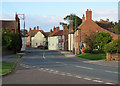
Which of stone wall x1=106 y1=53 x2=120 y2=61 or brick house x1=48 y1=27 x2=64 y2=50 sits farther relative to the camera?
brick house x1=48 y1=27 x2=64 y2=50

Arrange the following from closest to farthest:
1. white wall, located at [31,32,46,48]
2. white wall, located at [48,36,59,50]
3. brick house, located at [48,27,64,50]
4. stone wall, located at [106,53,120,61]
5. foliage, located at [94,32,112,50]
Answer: stone wall, located at [106,53,120,61] → foliage, located at [94,32,112,50] → brick house, located at [48,27,64,50] → white wall, located at [48,36,59,50] → white wall, located at [31,32,46,48]

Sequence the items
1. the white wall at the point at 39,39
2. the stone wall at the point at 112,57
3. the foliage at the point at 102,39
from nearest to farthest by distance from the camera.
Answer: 1. the stone wall at the point at 112,57
2. the foliage at the point at 102,39
3. the white wall at the point at 39,39

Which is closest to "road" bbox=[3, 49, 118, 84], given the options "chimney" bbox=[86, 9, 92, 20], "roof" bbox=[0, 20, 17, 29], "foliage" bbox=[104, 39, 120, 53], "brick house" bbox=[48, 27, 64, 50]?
"foliage" bbox=[104, 39, 120, 53]

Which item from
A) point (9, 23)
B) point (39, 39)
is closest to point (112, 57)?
point (9, 23)

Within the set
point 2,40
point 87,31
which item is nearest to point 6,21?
point 87,31

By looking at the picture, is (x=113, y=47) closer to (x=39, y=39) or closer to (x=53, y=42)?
(x=53, y=42)

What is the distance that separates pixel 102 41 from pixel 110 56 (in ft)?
41.8

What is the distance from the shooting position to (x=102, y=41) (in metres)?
41.1

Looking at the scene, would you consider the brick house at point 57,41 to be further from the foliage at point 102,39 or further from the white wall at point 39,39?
the foliage at point 102,39

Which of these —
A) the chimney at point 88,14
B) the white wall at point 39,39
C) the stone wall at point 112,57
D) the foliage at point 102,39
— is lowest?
the stone wall at point 112,57

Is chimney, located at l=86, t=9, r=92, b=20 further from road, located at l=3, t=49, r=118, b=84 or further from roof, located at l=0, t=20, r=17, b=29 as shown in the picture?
road, located at l=3, t=49, r=118, b=84

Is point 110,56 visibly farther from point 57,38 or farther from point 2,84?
point 57,38

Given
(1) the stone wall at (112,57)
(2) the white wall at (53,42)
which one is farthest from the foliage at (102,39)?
(2) the white wall at (53,42)

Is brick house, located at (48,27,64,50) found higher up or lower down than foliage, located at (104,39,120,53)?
higher up
